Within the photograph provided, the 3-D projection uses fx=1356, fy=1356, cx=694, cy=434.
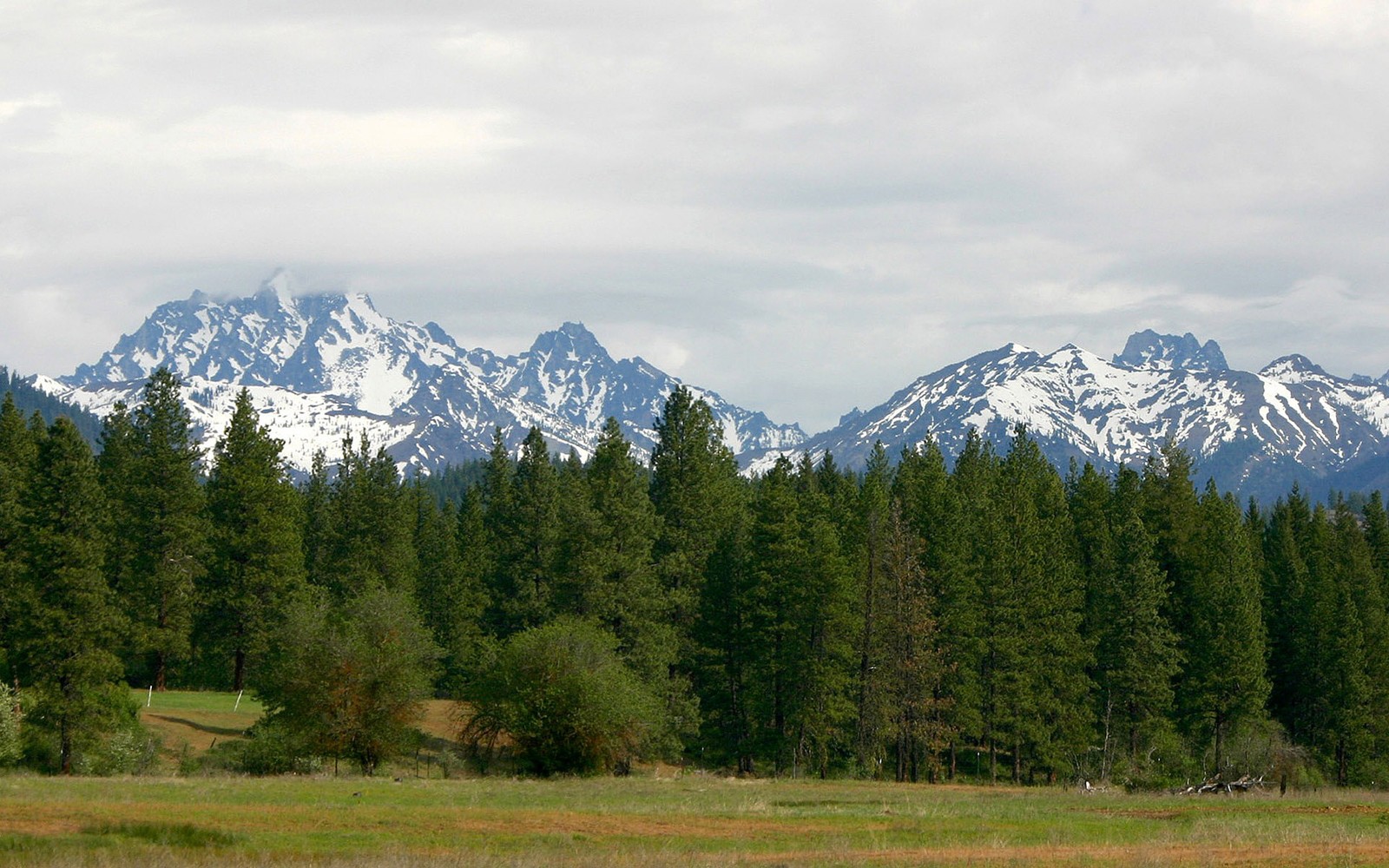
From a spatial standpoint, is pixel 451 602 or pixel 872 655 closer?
pixel 872 655

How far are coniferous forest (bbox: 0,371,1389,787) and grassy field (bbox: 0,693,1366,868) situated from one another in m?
9.23

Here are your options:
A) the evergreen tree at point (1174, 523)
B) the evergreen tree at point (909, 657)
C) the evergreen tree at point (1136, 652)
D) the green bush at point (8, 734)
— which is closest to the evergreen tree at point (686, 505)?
the evergreen tree at point (909, 657)

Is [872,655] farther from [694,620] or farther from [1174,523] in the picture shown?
[1174,523]

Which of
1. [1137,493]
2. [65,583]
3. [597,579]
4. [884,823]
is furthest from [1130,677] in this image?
[65,583]

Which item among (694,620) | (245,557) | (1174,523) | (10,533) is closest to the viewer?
(10,533)

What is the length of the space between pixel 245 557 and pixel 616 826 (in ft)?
165

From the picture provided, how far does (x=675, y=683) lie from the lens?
2808 inches

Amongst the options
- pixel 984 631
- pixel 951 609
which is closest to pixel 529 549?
pixel 951 609

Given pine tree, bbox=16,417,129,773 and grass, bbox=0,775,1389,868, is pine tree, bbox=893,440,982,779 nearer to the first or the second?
grass, bbox=0,775,1389,868

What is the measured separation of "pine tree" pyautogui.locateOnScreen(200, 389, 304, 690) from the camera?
78.8 m

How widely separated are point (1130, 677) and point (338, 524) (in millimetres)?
52495

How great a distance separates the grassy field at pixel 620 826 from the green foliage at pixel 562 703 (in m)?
6.98

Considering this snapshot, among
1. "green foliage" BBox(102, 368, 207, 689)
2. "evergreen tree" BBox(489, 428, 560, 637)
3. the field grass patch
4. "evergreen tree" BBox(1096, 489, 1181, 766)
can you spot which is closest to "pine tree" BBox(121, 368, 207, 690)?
"green foliage" BBox(102, 368, 207, 689)

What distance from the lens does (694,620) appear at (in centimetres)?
7844
